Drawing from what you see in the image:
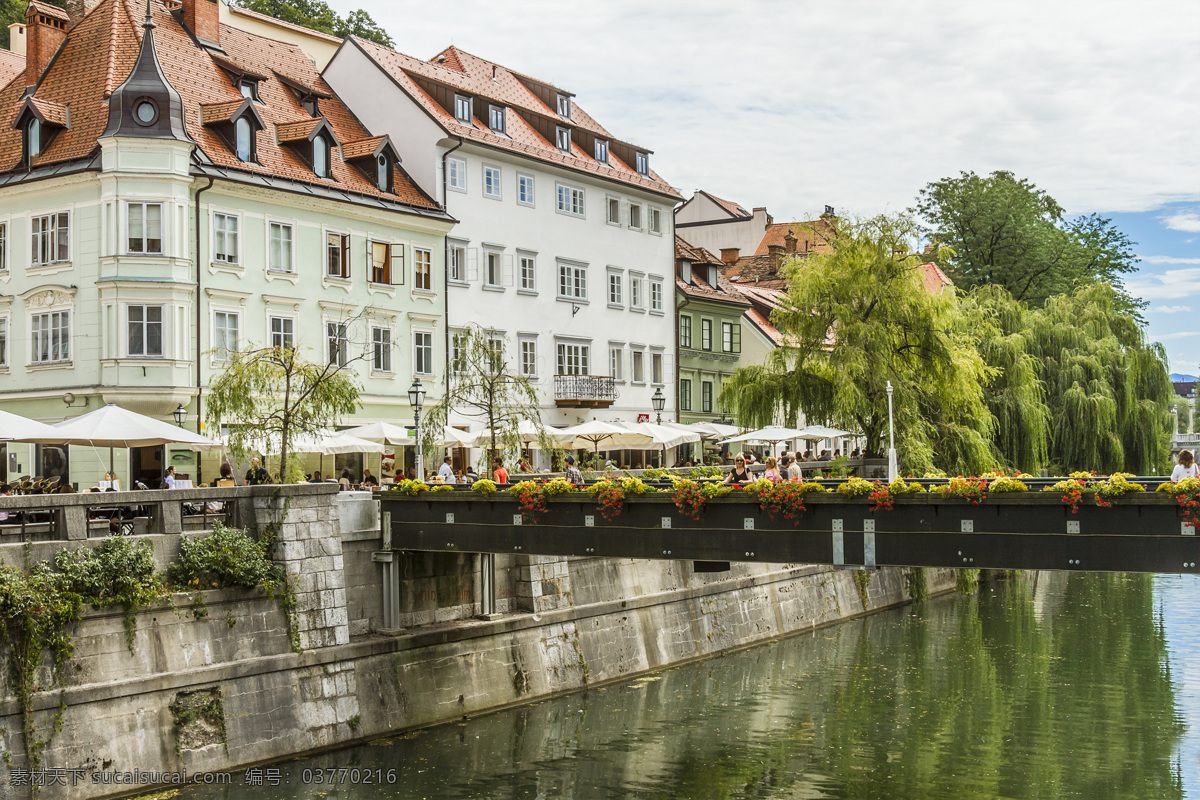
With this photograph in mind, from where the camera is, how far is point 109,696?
1934cm

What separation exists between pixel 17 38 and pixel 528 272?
18.9 metres

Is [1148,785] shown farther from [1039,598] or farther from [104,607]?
[1039,598]

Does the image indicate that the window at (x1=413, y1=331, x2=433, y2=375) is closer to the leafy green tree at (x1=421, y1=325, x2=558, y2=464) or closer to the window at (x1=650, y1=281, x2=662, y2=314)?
the leafy green tree at (x1=421, y1=325, x2=558, y2=464)

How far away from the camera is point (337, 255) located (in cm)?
3928

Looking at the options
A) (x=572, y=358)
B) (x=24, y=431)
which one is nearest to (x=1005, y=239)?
(x=572, y=358)

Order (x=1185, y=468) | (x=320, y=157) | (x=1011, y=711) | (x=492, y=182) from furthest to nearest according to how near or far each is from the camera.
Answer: (x=492, y=182) → (x=320, y=157) → (x=1011, y=711) → (x=1185, y=468)

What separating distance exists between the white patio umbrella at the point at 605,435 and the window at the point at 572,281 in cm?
1196

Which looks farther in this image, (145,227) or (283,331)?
(283,331)

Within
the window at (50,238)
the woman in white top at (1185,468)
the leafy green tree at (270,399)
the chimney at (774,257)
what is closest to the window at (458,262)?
the window at (50,238)

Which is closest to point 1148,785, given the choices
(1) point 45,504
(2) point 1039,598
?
(1) point 45,504

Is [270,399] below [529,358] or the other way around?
below

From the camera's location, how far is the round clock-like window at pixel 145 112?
33.6 metres

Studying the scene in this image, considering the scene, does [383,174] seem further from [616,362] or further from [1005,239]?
[1005,239]

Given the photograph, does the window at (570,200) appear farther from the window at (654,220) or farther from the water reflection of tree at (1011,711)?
the water reflection of tree at (1011,711)
